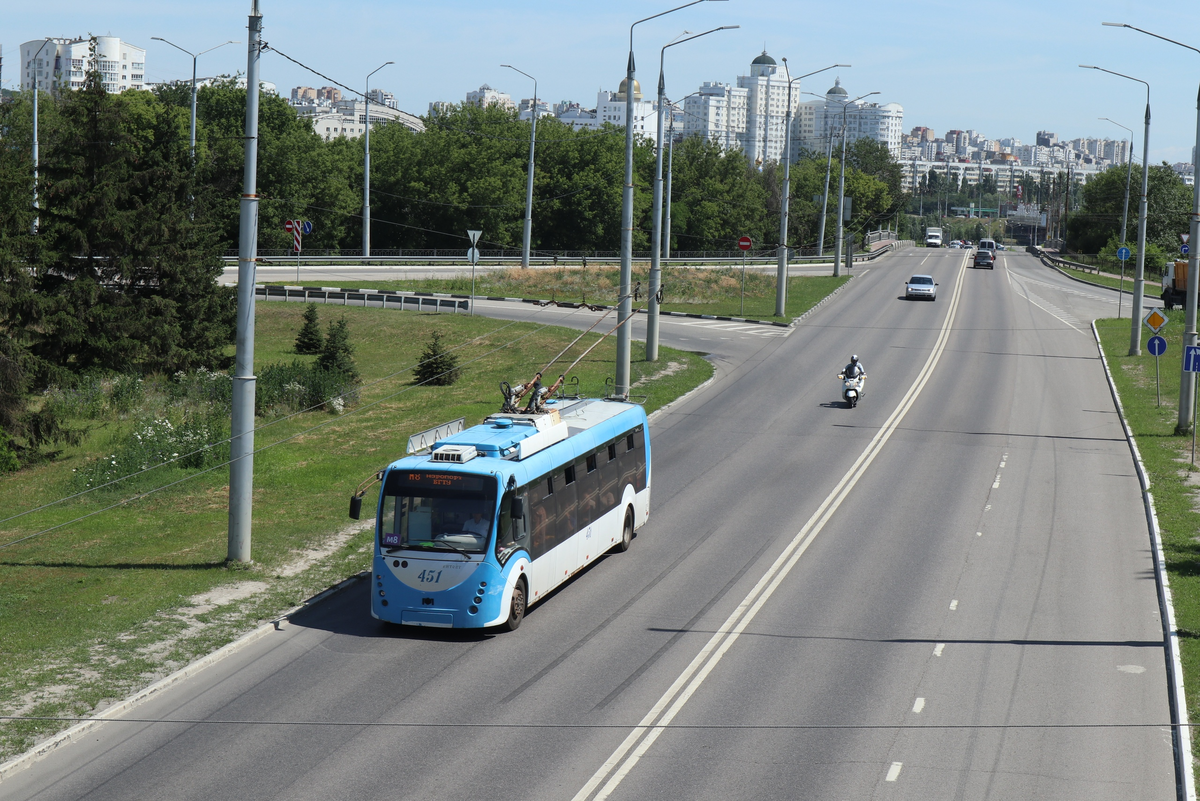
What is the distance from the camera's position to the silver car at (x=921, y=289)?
60500mm

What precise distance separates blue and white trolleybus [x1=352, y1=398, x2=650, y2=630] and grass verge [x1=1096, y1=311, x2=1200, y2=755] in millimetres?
8372

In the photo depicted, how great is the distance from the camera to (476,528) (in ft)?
49.8

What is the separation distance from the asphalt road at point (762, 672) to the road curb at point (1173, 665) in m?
0.16

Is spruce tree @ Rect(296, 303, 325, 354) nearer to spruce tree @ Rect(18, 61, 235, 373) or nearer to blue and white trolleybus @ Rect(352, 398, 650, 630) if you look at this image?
spruce tree @ Rect(18, 61, 235, 373)

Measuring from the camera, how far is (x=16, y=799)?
34.2 feet

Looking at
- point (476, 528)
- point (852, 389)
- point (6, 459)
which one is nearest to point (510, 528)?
point (476, 528)

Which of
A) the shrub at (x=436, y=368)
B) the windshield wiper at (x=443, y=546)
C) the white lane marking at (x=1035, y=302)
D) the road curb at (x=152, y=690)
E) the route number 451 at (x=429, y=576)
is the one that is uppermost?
the white lane marking at (x=1035, y=302)

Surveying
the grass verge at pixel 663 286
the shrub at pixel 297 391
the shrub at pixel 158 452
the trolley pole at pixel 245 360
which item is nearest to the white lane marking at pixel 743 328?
the grass verge at pixel 663 286

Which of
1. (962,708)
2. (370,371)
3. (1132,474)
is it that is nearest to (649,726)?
(962,708)

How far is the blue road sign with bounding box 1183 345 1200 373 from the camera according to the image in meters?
27.0

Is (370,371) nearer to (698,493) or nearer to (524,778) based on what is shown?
(698,493)

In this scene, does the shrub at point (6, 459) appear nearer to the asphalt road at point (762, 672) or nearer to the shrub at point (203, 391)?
the shrub at point (203, 391)

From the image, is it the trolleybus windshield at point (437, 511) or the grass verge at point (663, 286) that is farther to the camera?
the grass verge at point (663, 286)

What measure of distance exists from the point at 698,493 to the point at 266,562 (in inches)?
360
